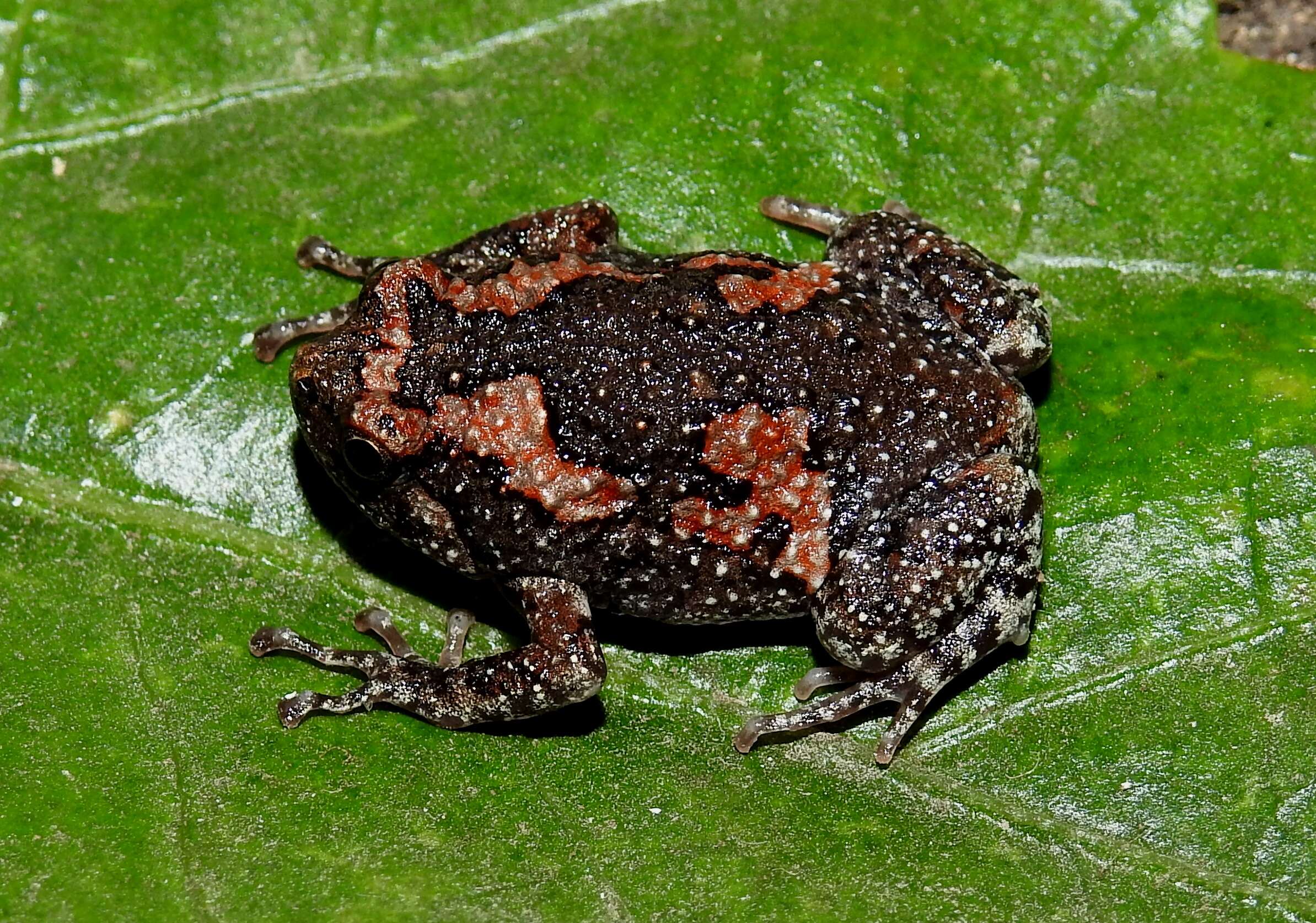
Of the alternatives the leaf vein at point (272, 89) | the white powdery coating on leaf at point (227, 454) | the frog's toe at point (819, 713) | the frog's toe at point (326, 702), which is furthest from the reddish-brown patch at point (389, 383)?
the frog's toe at point (819, 713)

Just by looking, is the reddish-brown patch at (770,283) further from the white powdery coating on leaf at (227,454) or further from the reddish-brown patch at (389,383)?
the white powdery coating on leaf at (227,454)

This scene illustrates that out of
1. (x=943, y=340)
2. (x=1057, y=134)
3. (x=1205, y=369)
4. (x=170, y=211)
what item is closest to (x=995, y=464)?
(x=943, y=340)

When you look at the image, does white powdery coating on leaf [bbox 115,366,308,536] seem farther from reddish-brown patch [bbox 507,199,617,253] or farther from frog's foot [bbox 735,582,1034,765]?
frog's foot [bbox 735,582,1034,765]

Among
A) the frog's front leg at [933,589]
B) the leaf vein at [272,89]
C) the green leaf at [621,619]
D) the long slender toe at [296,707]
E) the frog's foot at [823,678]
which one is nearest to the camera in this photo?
the green leaf at [621,619]

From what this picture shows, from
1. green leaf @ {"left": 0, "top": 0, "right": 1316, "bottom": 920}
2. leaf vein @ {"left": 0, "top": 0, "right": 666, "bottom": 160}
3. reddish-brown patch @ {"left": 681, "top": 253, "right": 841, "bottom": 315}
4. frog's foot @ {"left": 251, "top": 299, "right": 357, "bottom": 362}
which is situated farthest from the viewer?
leaf vein @ {"left": 0, "top": 0, "right": 666, "bottom": 160}

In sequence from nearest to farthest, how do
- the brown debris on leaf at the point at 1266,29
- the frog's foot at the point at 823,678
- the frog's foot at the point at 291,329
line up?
the frog's foot at the point at 823,678 < the frog's foot at the point at 291,329 < the brown debris on leaf at the point at 1266,29

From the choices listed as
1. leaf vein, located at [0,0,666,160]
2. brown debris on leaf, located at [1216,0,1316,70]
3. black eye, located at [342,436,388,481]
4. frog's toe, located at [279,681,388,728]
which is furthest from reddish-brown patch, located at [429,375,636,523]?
brown debris on leaf, located at [1216,0,1316,70]

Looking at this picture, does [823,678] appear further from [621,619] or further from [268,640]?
[268,640]

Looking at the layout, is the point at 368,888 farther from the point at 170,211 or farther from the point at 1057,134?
the point at 1057,134
